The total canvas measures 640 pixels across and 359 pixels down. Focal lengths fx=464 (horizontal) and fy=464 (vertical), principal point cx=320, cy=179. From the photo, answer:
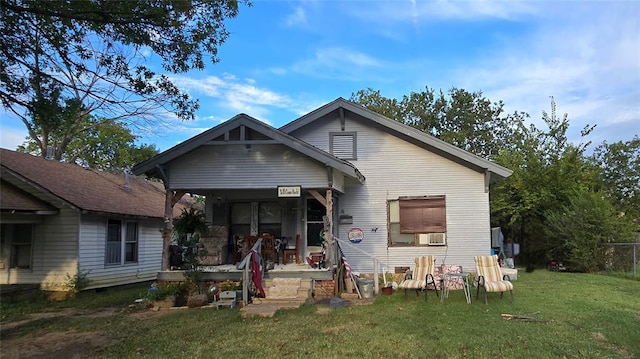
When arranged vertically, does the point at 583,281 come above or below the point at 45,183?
below

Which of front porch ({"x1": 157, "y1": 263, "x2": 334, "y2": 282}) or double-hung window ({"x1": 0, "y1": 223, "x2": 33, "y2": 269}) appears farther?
double-hung window ({"x1": 0, "y1": 223, "x2": 33, "y2": 269})

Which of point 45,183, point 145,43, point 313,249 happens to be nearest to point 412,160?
point 313,249

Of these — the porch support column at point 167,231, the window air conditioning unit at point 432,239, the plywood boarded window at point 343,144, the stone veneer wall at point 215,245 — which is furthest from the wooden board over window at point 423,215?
the porch support column at point 167,231

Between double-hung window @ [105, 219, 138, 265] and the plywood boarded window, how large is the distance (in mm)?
7348

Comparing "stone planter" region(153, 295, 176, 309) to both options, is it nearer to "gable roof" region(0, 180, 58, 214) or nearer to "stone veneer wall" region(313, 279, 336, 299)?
"stone veneer wall" region(313, 279, 336, 299)

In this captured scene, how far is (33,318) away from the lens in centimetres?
965

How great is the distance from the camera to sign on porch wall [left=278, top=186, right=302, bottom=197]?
435 inches

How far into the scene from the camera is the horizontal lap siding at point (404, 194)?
12766 millimetres

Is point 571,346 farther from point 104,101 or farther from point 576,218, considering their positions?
point 576,218

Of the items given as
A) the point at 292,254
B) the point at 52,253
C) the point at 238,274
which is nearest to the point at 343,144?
the point at 292,254

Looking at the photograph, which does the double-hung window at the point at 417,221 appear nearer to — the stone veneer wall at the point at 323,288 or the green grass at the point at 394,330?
the green grass at the point at 394,330

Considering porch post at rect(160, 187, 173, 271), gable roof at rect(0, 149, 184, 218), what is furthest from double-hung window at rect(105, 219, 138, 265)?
porch post at rect(160, 187, 173, 271)

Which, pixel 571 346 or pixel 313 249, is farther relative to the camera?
pixel 313 249

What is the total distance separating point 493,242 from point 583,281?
4.28 meters
